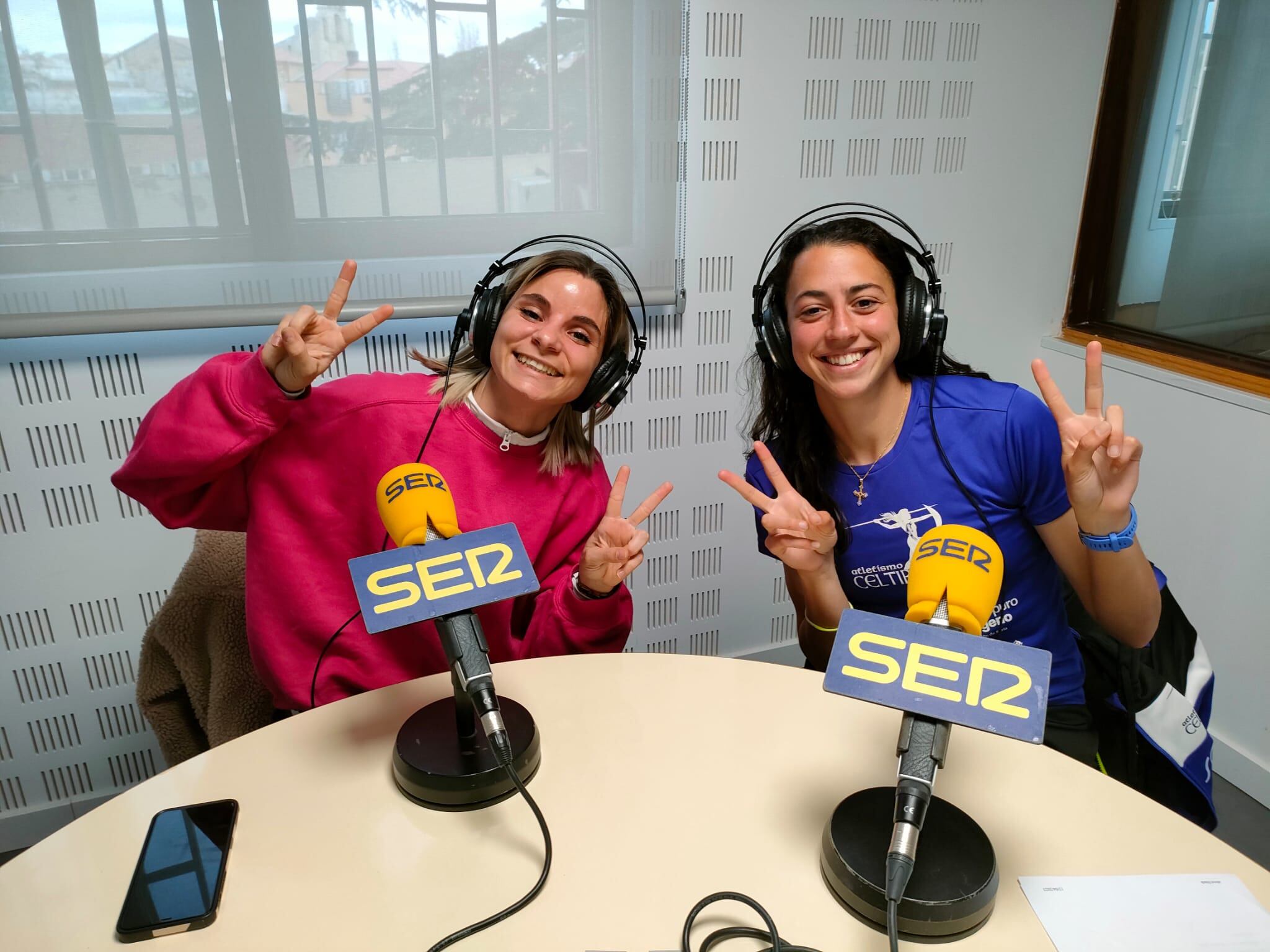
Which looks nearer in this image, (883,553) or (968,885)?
(968,885)

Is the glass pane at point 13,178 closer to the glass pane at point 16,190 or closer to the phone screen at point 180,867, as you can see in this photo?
the glass pane at point 16,190

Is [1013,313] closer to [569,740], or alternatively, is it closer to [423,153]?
[423,153]

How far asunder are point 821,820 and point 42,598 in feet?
5.49

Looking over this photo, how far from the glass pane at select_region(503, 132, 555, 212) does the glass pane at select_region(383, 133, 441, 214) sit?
0.15 metres

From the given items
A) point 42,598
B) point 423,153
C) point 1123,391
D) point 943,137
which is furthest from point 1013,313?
point 42,598

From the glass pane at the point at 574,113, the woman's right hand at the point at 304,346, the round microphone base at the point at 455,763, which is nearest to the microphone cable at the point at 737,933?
the round microphone base at the point at 455,763

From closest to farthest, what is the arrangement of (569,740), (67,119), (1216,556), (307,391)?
(569,740) < (307,391) < (67,119) < (1216,556)

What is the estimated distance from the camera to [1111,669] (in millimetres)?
1342

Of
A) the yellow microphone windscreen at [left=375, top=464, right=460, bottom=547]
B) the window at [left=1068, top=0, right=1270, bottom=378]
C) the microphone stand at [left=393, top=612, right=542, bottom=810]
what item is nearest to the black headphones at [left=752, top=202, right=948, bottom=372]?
the yellow microphone windscreen at [left=375, top=464, right=460, bottom=547]

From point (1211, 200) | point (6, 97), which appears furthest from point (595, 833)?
point (1211, 200)

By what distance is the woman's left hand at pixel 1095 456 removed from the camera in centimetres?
108

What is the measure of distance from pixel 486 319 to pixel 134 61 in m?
0.89

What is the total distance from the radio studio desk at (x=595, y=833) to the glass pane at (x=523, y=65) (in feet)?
4.18

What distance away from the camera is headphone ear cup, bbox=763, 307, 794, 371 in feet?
4.50
